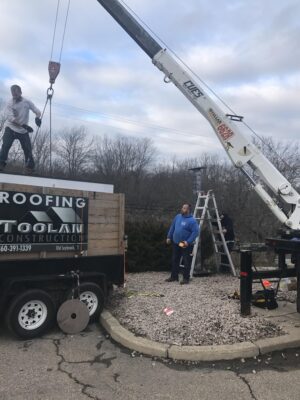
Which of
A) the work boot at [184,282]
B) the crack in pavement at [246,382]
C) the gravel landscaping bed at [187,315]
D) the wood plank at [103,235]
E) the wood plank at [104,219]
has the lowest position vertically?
the crack in pavement at [246,382]

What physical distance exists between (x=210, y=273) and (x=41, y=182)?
5438 mm

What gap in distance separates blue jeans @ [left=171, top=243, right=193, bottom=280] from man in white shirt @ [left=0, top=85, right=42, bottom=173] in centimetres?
366

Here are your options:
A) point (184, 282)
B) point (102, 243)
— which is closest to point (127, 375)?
point (102, 243)

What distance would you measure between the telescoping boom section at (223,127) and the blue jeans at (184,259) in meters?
2.03

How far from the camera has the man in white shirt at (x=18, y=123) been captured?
27.8ft

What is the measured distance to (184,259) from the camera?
929 cm

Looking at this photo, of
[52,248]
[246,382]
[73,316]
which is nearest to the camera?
[246,382]

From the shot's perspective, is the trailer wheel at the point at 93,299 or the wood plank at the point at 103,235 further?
the wood plank at the point at 103,235

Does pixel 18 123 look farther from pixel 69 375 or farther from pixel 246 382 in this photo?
pixel 246 382

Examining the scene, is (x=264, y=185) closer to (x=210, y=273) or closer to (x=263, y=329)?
(x=210, y=273)

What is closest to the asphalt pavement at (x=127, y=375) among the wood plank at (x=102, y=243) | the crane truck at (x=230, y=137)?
the wood plank at (x=102, y=243)

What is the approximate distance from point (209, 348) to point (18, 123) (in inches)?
234

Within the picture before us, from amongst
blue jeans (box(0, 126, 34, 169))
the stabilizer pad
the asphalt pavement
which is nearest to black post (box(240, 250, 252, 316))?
the asphalt pavement

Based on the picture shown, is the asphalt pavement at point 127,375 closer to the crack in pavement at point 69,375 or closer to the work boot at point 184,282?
the crack in pavement at point 69,375
